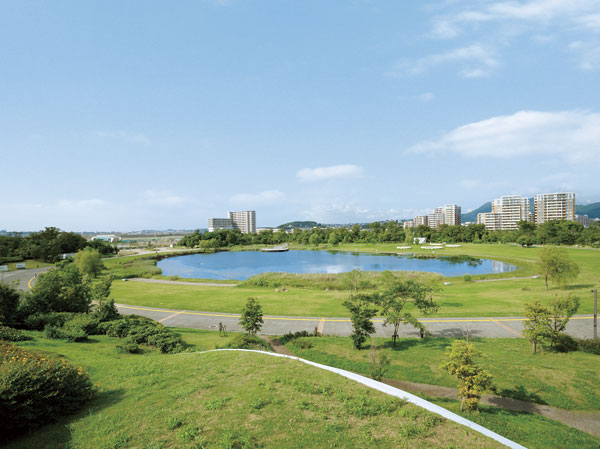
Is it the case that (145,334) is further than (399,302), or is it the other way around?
(399,302)

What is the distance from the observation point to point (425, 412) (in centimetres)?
774

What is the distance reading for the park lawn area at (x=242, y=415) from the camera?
640 centimetres

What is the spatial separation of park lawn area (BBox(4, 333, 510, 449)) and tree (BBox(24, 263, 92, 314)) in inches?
525

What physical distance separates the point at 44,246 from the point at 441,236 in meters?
137

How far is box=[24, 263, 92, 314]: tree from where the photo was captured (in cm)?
1955

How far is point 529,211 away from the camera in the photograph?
587 feet

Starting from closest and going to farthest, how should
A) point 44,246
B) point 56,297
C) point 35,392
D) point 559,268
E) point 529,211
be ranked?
point 35,392, point 56,297, point 559,268, point 44,246, point 529,211

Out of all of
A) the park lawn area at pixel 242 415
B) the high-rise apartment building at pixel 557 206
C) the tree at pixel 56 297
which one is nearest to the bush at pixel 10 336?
the tree at pixel 56 297

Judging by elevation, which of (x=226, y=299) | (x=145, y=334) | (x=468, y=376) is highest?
(x=468, y=376)

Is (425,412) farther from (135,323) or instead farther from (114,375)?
(135,323)

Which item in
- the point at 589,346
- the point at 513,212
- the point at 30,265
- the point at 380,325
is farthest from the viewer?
the point at 513,212

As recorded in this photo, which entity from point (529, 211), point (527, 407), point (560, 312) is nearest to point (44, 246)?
point (527, 407)

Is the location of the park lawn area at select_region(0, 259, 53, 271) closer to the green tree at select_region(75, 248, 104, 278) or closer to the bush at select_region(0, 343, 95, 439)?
the green tree at select_region(75, 248, 104, 278)

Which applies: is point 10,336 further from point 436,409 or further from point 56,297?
point 436,409
